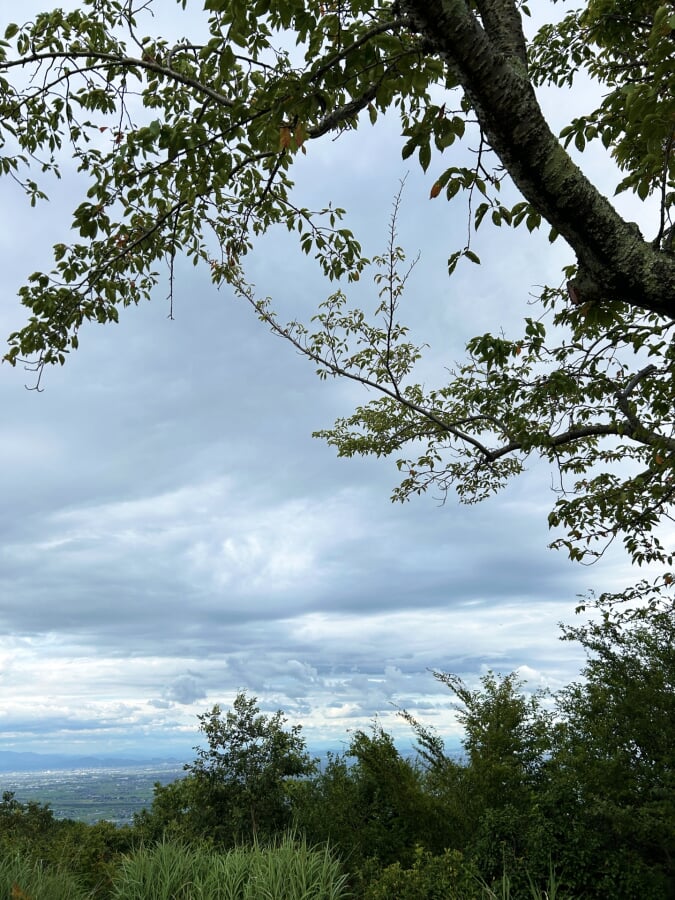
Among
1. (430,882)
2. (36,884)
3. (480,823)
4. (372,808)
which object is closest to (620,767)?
(480,823)

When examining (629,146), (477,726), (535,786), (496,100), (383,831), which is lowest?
(383,831)

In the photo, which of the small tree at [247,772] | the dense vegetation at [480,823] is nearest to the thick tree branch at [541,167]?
the dense vegetation at [480,823]

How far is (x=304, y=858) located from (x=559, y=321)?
7.30 meters

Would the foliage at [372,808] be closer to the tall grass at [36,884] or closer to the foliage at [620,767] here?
→ the foliage at [620,767]

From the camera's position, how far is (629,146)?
7086 mm

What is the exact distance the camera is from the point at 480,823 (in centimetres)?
827

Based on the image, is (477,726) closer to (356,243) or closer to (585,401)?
(585,401)

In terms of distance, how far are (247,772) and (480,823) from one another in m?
6.65

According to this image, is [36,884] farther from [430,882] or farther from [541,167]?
[541,167]

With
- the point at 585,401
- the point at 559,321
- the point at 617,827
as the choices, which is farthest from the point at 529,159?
the point at 617,827

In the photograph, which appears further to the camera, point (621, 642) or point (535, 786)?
point (621, 642)

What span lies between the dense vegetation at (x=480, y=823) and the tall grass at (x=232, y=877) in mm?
23

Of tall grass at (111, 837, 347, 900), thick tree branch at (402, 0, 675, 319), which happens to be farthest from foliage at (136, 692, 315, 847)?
thick tree branch at (402, 0, 675, 319)

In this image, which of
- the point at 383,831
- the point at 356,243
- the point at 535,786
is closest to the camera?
the point at 356,243
